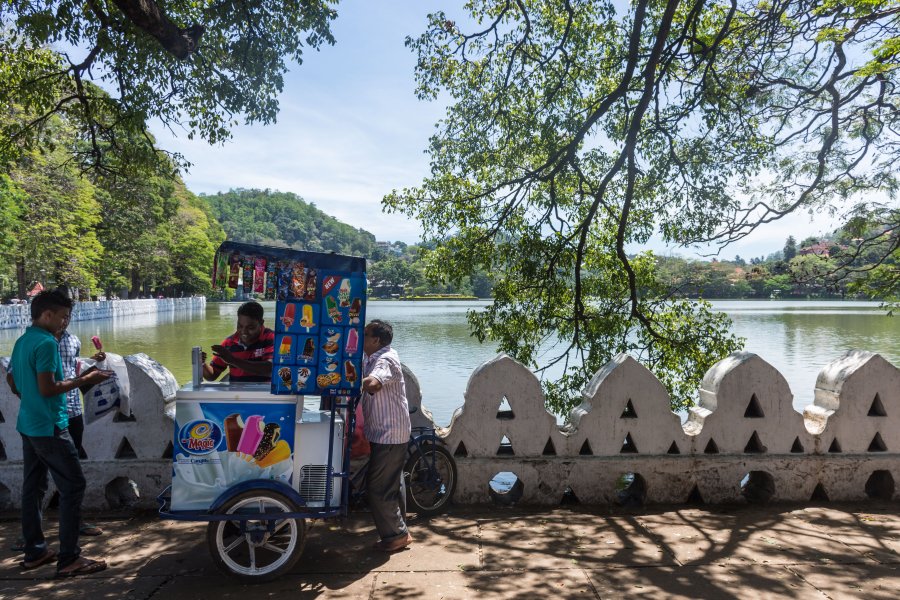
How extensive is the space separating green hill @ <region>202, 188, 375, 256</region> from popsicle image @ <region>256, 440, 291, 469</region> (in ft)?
349

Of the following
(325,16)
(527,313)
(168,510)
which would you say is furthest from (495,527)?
(325,16)

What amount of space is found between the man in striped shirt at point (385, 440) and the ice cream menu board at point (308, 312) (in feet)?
1.45

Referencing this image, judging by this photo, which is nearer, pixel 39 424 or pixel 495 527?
pixel 39 424

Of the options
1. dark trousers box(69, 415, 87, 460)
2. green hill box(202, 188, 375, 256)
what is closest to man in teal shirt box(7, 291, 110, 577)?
dark trousers box(69, 415, 87, 460)

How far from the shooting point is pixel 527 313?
890cm

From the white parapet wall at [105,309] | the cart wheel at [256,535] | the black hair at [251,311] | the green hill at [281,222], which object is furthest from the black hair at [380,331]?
the green hill at [281,222]

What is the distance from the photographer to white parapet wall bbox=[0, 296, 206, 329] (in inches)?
1344

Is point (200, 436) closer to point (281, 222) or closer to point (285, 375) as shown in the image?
point (285, 375)

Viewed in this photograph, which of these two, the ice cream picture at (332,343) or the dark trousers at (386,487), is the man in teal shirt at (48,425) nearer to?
the ice cream picture at (332,343)

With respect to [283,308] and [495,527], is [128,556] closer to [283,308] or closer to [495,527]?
[283,308]

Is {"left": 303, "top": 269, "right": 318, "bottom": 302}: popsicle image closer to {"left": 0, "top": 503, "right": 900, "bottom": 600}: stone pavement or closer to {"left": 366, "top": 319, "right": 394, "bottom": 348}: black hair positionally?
{"left": 366, "top": 319, "right": 394, "bottom": 348}: black hair

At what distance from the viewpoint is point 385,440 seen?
4.12m

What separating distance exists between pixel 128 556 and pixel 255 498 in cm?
109

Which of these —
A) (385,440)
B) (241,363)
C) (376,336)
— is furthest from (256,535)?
(376,336)
